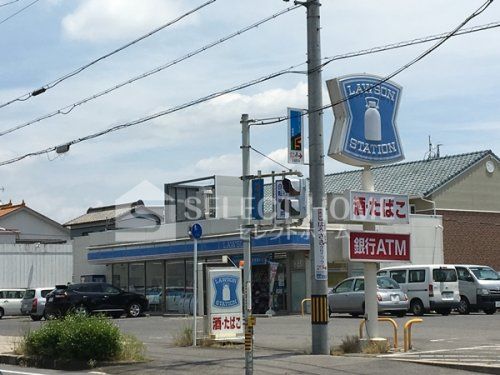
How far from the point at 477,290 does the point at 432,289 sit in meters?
2.03

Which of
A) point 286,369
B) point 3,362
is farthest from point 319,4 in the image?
point 3,362

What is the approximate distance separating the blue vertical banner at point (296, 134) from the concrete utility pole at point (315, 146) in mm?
1998

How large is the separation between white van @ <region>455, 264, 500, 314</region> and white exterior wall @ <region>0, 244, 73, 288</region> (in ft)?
92.0

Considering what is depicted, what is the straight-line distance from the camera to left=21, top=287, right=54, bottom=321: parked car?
3831 cm

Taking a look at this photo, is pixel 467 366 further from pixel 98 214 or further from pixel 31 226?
pixel 98 214

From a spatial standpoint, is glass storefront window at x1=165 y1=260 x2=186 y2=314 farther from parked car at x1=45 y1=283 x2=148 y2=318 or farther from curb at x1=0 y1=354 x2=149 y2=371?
curb at x1=0 y1=354 x2=149 y2=371

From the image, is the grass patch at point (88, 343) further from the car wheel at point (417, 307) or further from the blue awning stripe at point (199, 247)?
the blue awning stripe at point (199, 247)

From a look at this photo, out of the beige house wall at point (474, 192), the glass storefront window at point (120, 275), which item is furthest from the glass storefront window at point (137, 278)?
the beige house wall at point (474, 192)

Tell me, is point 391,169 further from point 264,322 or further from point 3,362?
point 3,362

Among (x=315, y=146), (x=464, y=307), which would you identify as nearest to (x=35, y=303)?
(x=464, y=307)

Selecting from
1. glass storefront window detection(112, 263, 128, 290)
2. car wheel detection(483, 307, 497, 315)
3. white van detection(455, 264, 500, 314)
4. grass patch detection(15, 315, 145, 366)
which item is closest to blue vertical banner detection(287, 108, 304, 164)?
grass patch detection(15, 315, 145, 366)

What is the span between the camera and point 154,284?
43.1 meters

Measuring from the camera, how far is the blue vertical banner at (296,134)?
19.5 meters

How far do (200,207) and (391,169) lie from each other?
14.5 metres
